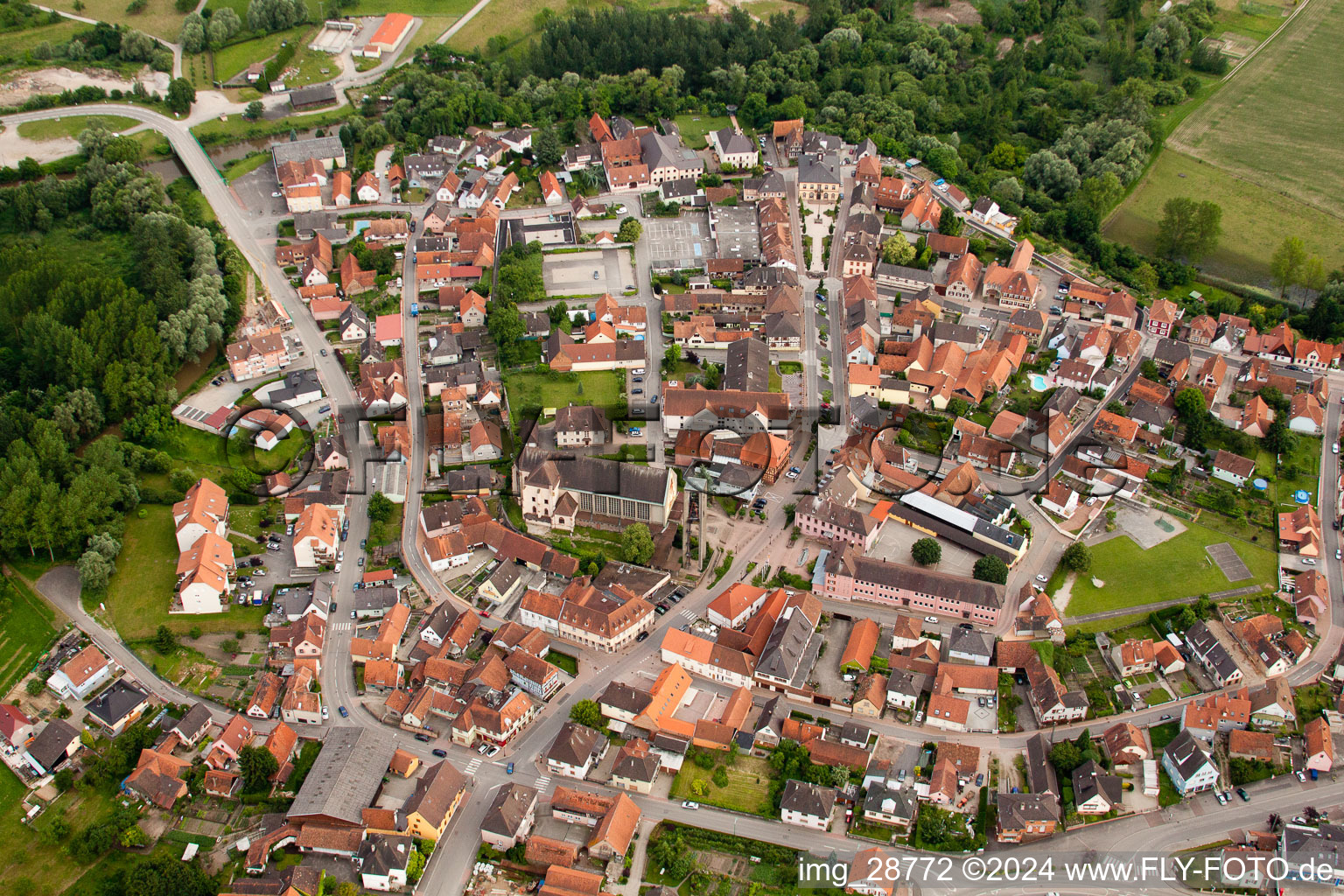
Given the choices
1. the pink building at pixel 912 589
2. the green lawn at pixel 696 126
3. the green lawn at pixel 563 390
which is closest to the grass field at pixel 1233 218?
the green lawn at pixel 696 126

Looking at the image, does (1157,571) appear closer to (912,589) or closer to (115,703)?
(912,589)

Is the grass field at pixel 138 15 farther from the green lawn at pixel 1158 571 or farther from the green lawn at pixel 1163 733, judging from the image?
the green lawn at pixel 1163 733

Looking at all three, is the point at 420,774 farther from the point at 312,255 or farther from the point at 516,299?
the point at 312,255

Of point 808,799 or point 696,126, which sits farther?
point 696,126

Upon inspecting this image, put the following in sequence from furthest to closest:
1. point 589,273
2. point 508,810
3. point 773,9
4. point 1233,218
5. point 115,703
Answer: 1. point 773,9
2. point 1233,218
3. point 589,273
4. point 115,703
5. point 508,810

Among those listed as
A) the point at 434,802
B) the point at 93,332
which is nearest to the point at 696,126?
the point at 93,332
